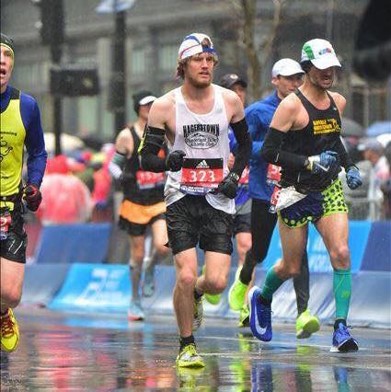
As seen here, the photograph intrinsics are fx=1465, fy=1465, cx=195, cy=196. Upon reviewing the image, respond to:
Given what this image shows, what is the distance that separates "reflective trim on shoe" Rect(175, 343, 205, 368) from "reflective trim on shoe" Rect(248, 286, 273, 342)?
1610mm

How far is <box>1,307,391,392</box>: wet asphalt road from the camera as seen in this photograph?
28.5 ft

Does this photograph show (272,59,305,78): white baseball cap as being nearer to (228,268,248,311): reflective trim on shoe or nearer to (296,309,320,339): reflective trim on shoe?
(228,268,248,311): reflective trim on shoe

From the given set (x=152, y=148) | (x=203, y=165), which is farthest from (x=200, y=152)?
(x=152, y=148)

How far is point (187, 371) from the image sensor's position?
9367 mm

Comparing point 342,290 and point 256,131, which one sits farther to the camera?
point 256,131

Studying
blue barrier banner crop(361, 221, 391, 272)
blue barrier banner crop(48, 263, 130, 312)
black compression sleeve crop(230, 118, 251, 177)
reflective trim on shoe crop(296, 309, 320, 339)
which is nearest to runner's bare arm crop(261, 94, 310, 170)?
black compression sleeve crop(230, 118, 251, 177)

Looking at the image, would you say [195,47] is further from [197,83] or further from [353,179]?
[353,179]

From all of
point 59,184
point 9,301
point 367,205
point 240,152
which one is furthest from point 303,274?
point 59,184

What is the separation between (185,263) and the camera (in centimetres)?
960

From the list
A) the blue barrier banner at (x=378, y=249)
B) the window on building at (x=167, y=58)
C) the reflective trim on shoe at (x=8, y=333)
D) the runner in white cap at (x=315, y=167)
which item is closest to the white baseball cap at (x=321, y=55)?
the runner in white cap at (x=315, y=167)

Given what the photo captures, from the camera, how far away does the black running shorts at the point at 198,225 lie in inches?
383

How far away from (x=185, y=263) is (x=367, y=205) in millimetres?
8231

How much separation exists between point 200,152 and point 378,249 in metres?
4.96

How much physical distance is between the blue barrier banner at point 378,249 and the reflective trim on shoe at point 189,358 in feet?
16.4
